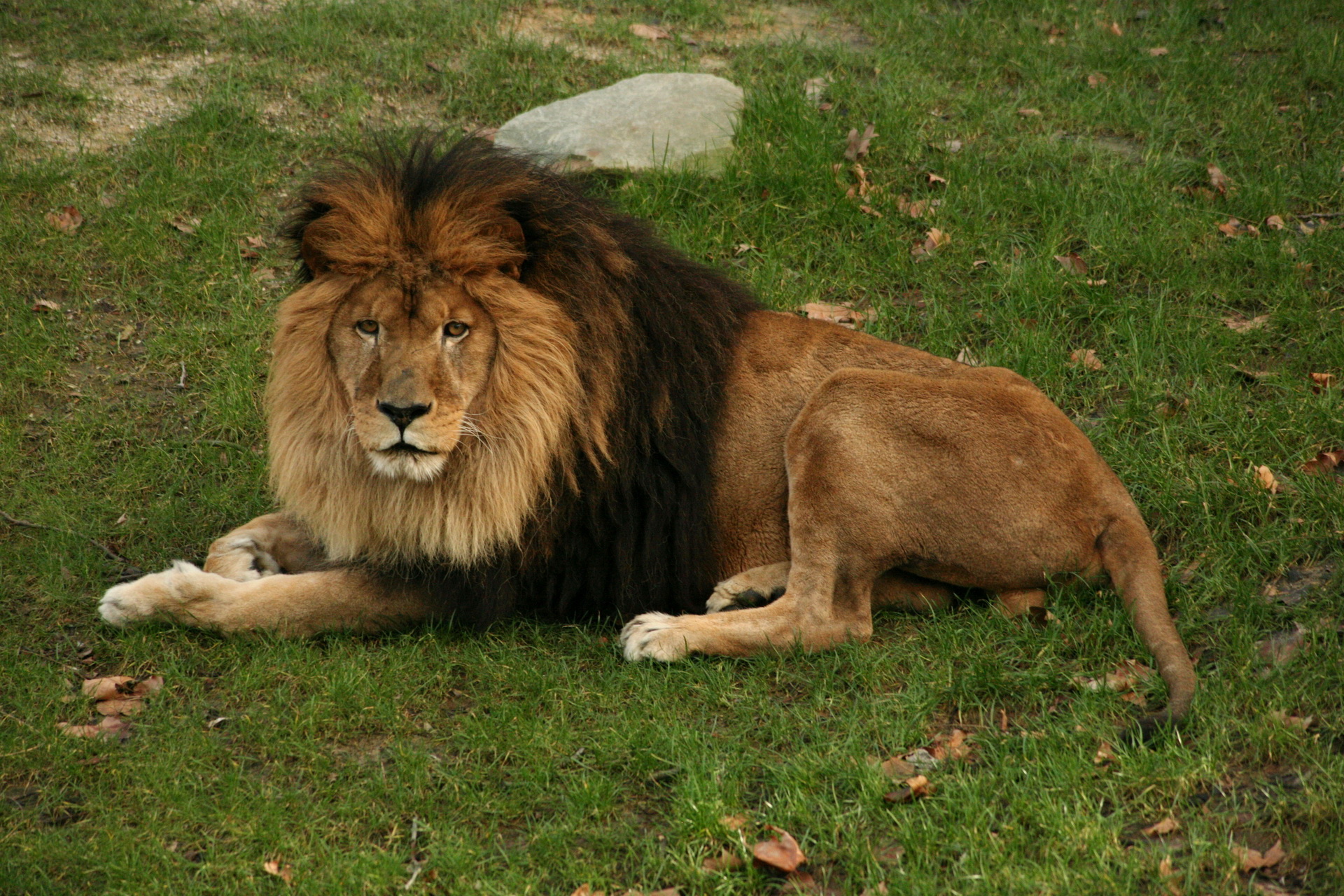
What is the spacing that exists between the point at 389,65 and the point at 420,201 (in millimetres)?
4643

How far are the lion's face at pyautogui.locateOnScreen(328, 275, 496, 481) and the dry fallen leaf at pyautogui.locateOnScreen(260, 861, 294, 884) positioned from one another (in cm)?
133

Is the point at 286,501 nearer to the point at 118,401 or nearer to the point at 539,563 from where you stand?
the point at 539,563

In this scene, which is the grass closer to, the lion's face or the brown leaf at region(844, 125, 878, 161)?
the brown leaf at region(844, 125, 878, 161)

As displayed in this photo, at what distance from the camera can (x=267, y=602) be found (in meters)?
4.45

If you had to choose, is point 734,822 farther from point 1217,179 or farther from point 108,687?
point 1217,179

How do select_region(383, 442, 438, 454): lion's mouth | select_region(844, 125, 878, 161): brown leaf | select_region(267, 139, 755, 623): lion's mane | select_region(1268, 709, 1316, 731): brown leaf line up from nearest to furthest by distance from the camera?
select_region(1268, 709, 1316, 731): brown leaf, select_region(383, 442, 438, 454): lion's mouth, select_region(267, 139, 755, 623): lion's mane, select_region(844, 125, 878, 161): brown leaf

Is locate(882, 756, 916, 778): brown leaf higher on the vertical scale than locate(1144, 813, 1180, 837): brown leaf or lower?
lower

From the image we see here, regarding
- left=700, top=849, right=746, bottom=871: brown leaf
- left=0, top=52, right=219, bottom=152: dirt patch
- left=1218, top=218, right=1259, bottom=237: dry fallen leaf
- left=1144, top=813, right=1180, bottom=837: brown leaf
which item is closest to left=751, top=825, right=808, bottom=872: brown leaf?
left=700, top=849, right=746, bottom=871: brown leaf

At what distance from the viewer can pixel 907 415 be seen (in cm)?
446

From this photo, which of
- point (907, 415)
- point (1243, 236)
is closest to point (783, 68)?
point (1243, 236)

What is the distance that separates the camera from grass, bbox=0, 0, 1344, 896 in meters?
3.46

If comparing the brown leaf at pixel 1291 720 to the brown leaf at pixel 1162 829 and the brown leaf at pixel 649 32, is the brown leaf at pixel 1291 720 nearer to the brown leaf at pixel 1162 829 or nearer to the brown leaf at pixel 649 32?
the brown leaf at pixel 1162 829

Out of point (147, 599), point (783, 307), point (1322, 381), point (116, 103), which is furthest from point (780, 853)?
point (116, 103)

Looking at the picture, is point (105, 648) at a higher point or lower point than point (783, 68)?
lower
